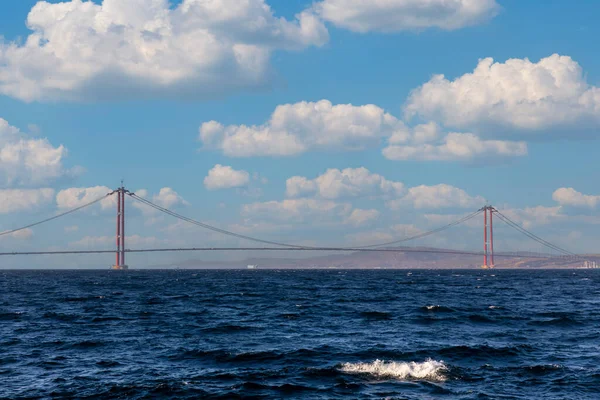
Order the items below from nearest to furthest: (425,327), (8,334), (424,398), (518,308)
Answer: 1. (424,398)
2. (8,334)
3. (425,327)
4. (518,308)

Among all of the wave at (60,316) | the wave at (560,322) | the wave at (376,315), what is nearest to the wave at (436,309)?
the wave at (376,315)

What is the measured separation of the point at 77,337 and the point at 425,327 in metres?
20.9

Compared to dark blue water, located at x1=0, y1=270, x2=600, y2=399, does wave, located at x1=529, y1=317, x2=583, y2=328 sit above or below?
below

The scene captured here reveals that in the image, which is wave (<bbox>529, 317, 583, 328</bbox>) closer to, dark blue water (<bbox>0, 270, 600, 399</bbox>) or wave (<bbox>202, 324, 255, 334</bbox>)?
dark blue water (<bbox>0, 270, 600, 399</bbox>)

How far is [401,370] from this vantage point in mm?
25047

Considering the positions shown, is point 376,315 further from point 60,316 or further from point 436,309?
point 60,316

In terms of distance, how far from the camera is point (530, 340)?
34.1m

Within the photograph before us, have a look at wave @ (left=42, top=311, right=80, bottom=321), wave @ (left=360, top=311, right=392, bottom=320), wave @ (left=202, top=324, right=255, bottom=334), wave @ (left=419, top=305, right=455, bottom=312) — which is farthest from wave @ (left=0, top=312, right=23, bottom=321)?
wave @ (left=419, top=305, right=455, bottom=312)

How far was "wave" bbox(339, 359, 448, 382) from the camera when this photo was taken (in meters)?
24.2

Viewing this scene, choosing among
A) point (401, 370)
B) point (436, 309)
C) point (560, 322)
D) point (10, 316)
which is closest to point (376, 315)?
point (436, 309)

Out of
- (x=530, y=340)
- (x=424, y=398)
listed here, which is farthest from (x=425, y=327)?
(x=424, y=398)

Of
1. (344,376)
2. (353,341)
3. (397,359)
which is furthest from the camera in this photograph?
(353,341)

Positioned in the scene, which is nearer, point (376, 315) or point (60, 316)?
point (376, 315)

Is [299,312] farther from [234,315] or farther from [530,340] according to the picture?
[530,340]
